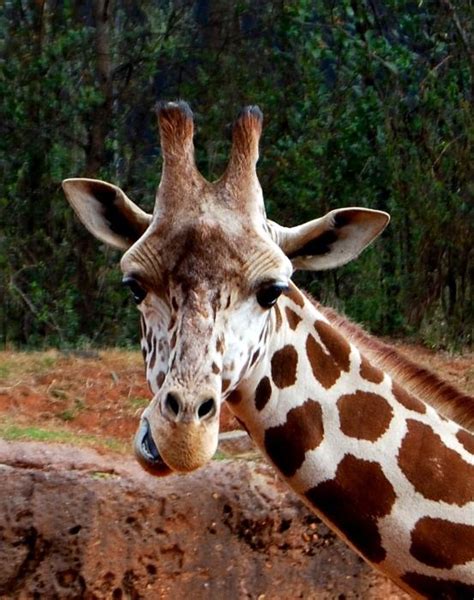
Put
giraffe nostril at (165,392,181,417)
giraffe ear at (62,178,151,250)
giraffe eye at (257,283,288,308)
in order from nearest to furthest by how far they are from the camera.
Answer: giraffe nostril at (165,392,181,417), giraffe eye at (257,283,288,308), giraffe ear at (62,178,151,250)

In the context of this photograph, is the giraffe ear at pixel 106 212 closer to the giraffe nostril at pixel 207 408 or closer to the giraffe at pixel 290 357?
the giraffe at pixel 290 357

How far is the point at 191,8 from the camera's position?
1545 centimetres

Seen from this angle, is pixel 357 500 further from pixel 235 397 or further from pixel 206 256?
pixel 206 256

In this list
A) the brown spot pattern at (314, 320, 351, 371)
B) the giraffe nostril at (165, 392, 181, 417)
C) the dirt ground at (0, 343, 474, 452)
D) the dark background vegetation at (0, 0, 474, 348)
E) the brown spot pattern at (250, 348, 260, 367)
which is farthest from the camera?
the dark background vegetation at (0, 0, 474, 348)

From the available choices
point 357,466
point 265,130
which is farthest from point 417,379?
Answer: point 265,130

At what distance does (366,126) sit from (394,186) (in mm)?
929

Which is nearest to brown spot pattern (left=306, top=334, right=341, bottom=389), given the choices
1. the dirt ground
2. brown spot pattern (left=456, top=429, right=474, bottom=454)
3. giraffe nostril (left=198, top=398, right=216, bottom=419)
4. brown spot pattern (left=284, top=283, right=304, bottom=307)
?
brown spot pattern (left=284, top=283, right=304, bottom=307)

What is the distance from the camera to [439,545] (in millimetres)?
4859

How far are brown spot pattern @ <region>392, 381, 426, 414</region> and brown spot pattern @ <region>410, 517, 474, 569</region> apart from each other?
43cm

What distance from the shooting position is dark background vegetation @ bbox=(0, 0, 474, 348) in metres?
12.6

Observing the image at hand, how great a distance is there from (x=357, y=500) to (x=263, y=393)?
0.51 meters

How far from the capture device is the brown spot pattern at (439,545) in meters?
4.86

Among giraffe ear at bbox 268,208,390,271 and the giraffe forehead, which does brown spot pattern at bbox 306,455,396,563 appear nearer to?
giraffe ear at bbox 268,208,390,271

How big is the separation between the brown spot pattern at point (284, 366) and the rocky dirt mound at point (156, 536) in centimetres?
231
